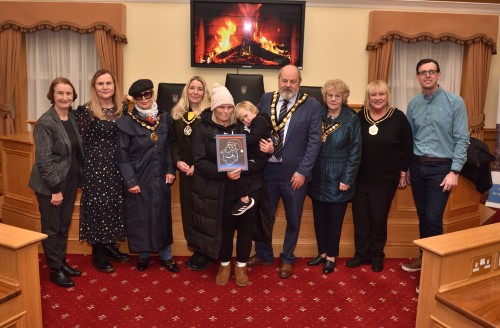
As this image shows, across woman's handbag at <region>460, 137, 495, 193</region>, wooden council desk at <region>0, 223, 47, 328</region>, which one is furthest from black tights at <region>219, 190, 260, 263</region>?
woman's handbag at <region>460, 137, 495, 193</region>

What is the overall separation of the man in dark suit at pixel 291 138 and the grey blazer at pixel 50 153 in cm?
138

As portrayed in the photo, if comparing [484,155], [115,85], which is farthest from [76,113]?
[484,155]

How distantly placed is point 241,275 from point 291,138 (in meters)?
1.04

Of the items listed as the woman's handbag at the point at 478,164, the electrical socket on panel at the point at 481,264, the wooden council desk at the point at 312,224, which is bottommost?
the wooden council desk at the point at 312,224

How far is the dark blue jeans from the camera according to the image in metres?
3.23

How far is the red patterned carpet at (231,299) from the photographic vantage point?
283 cm

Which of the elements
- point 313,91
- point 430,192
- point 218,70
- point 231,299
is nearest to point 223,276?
point 231,299

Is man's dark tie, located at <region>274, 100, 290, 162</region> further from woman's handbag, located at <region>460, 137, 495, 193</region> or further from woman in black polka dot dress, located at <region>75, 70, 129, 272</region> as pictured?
woman's handbag, located at <region>460, 137, 495, 193</region>

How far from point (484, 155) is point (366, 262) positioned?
4.16 feet

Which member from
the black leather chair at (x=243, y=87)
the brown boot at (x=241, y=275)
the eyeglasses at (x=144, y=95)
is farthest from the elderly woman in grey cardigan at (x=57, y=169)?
the black leather chair at (x=243, y=87)

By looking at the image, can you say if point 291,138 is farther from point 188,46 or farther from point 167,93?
point 188,46

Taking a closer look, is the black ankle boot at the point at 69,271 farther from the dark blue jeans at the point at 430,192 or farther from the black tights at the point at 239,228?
the dark blue jeans at the point at 430,192

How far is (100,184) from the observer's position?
328 centimetres

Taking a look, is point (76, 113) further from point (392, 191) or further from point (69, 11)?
point (69, 11)
